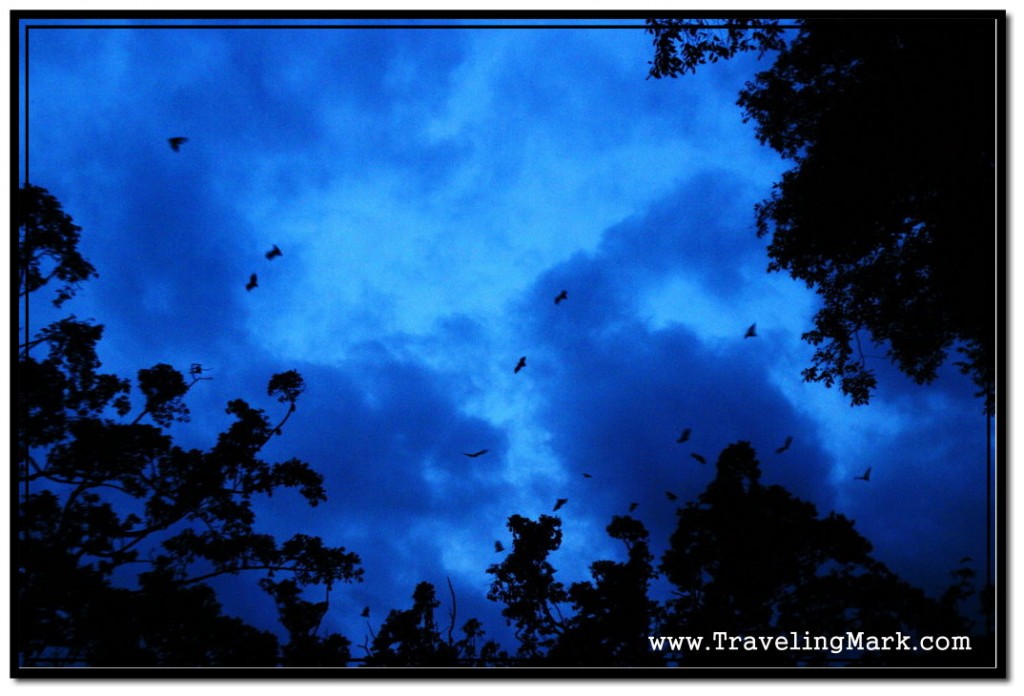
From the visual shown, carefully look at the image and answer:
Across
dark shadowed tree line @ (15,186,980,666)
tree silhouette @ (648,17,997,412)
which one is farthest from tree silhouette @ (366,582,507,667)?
tree silhouette @ (648,17,997,412)

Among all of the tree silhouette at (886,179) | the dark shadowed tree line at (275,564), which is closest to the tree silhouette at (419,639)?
the dark shadowed tree line at (275,564)

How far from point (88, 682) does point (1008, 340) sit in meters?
7.09

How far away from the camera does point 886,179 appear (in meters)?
5.02

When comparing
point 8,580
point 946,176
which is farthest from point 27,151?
point 946,176

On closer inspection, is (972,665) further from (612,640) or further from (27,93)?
(27,93)

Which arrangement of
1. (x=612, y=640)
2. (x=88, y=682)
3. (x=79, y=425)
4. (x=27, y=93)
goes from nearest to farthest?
1. (x=88, y=682)
2. (x=27, y=93)
3. (x=612, y=640)
4. (x=79, y=425)

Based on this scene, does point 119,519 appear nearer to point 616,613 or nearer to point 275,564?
point 275,564

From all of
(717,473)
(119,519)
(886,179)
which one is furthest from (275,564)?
(886,179)

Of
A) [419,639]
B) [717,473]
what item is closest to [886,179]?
[717,473]

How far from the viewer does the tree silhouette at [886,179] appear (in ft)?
14.3

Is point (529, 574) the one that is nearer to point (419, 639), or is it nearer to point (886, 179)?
point (419, 639)

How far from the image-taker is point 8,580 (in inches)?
140

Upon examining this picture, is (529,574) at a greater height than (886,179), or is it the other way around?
(886,179)

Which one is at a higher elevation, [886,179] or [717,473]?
[886,179]
